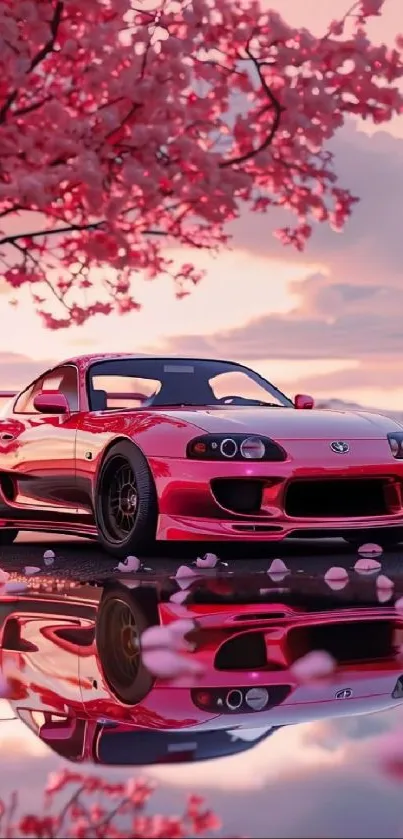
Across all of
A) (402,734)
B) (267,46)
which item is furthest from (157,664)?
(267,46)

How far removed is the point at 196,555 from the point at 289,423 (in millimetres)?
897

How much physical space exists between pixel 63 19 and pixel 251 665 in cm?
811

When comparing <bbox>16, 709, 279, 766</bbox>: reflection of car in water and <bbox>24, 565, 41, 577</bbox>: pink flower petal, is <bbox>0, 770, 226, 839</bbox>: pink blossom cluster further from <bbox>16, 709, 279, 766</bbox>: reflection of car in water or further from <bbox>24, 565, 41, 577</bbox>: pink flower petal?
<bbox>24, 565, 41, 577</bbox>: pink flower petal

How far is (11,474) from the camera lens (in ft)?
31.0

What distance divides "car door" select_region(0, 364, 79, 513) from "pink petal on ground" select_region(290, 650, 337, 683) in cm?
447

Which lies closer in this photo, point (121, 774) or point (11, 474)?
point (121, 774)

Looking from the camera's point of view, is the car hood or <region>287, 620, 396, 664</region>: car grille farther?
the car hood

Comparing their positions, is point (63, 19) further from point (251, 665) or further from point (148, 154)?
point (251, 665)

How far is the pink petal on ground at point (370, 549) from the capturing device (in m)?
8.04

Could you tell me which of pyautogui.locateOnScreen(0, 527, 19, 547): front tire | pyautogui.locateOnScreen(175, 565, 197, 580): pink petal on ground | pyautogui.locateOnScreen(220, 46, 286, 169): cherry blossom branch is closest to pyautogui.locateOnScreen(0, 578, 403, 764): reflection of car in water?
pyautogui.locateOnScreen(175, 565, 197, 580): pink petal on ground

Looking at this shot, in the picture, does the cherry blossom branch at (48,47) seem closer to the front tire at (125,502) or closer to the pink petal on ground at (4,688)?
the front tire at (125,502)

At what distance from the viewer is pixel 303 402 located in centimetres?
937

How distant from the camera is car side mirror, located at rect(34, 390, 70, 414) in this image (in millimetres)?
8586

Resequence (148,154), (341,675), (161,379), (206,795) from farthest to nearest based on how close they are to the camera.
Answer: (148,154) < (161,379) < (341,675) < (206,795)
